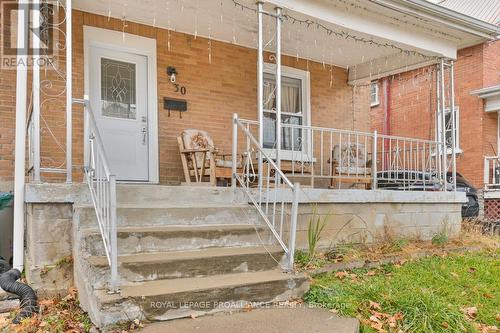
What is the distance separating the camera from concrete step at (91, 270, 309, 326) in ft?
9.55

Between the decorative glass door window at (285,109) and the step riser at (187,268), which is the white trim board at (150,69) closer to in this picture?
the decorative glass door window at (285,109)

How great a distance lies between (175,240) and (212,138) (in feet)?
10.5

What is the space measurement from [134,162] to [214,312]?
3.41m

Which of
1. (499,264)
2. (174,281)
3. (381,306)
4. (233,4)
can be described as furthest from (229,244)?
(499,264)

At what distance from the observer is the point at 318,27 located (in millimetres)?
A: 6164

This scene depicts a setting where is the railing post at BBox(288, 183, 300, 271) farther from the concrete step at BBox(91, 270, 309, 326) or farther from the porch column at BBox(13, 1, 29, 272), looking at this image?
the porch column at BBox(13, 1, 29, 272)

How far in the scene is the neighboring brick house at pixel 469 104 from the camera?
1195 cm

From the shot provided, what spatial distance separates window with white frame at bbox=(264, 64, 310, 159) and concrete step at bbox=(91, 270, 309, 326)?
4088 mm

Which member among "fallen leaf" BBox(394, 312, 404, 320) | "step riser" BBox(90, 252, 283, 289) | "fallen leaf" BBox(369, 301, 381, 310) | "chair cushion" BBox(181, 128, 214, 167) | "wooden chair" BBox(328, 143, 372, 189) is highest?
"chair cushion" BBox(181, 128, 214, 167)

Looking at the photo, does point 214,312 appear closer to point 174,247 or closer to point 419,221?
point 174,247

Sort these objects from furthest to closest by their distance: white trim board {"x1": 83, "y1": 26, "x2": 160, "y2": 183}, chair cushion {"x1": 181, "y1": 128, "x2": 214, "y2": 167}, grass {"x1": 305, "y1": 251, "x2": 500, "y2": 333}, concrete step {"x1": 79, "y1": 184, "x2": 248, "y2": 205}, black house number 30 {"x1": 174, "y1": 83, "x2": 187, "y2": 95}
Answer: black house number 30 {"x1": 174, "y1": 83, "x2": 187, "y2": 95}
chair cushion {"x1": 181, "y1": 128, "x2": 214, "y2": 167}
white trim board {"x1": 83, "y1": 26, "x2": 160, "y2": 183}
concrete step {"x1": 79, "y1": 184, "x2": 248, "y2": 205}
grass {"x1": 305, "y1": 251, "x2": 500, "y2": 333}

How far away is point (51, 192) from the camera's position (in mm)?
3777

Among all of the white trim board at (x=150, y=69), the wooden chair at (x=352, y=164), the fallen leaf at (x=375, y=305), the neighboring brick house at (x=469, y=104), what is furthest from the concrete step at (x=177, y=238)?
the neighboring brick house at (x=469, y=104)

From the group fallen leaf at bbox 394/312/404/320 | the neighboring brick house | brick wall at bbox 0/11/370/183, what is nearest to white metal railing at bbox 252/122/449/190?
brick wall at bbox 0/11/370/183
